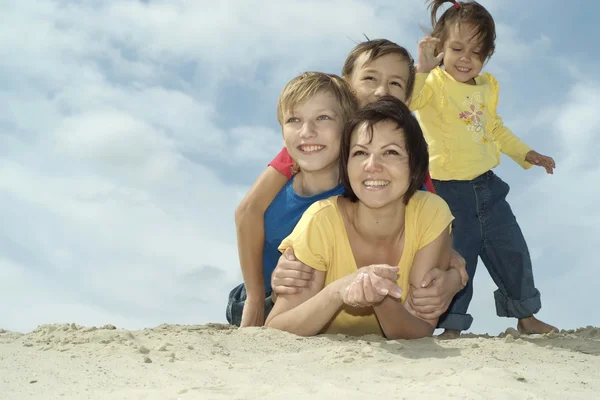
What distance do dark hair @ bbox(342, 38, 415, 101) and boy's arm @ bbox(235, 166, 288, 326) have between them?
0.91 meters

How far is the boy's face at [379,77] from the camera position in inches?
171

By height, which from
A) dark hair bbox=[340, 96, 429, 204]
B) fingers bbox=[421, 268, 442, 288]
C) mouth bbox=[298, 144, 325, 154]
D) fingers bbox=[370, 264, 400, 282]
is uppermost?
mouth bbox=[298, 144, 325, 154]

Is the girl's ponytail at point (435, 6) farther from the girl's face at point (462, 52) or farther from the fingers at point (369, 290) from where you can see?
the fingers at point (369, 290)

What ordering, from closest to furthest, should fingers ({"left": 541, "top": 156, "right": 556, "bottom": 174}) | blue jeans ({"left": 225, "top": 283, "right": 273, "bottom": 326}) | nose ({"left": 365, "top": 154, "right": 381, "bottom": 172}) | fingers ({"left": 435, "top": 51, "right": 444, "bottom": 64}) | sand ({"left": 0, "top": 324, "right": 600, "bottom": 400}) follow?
1. sand ({"left": 0, "top": 324, "right": 600, "bottom": 400})
2. nose ({"left": 365, "top": 154, "right": 381, "bottom": 172})
3. blue jeans ({"left": 225, "top": 283, "right": 273, "bottom": 326})
4. fingers ({"left": 435, "top": 51, "right": 444, "bottom": 64})
5. fingers ({"left": 541, "top": 156, "right": 556, "bottom": 174})

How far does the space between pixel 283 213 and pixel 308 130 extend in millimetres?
593

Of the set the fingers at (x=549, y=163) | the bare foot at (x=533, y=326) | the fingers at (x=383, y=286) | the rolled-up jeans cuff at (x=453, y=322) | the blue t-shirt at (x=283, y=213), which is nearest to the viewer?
the fingers at (x=383, y=286)

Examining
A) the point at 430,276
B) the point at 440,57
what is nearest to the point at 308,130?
the point at 430,276

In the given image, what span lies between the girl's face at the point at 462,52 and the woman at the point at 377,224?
190 cm

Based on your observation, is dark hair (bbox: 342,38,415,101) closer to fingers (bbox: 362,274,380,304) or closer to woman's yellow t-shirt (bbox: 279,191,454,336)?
woman's yellow t-shirt (bbox: 279,191,454,336)

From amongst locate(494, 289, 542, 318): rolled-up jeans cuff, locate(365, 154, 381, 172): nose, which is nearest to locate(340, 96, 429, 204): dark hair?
locate(365, 154, 381, 172): nose

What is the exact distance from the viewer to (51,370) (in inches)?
122

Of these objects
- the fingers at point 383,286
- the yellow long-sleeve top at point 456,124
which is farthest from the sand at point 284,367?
the yellow long-sleeve top at point 456,124

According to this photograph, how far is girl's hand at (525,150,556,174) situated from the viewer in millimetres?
5449

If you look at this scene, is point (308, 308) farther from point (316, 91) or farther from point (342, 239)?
point (316, 91)
